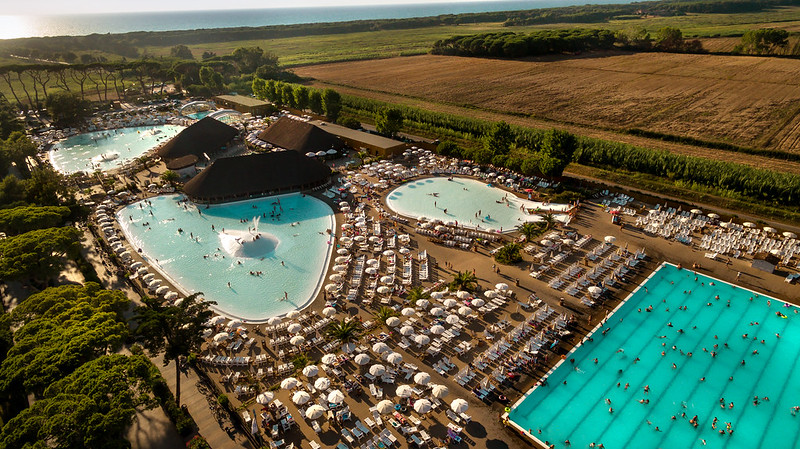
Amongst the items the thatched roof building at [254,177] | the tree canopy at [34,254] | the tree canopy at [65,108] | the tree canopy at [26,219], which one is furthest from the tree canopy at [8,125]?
the tree canopy at [34,254]

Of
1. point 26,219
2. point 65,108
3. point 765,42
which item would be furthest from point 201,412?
point 765,42

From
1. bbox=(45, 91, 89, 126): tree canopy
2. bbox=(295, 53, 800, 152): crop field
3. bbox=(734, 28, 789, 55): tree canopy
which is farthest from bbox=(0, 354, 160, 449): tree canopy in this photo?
bbox=(734, 28, 789, 55): tree canopy

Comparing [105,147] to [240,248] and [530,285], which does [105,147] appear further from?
[530,285]

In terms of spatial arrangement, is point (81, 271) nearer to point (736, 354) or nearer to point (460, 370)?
point (460, 370)

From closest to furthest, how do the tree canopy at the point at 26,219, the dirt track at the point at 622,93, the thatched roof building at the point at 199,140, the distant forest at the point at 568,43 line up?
1. the tree canopy at the point at 26,219
2. the thatched roof building at the point at 199,140
3. the dirt track at the point at 622,93
4. the distant forest at the point at 568,43

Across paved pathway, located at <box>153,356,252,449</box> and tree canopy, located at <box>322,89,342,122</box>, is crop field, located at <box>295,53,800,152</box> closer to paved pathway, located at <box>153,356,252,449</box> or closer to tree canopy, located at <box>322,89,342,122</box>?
tree canopy, located at <box>322,89,342,122</box>

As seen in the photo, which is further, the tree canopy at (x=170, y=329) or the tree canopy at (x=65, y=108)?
the tree canopy at (x=65, y=108)

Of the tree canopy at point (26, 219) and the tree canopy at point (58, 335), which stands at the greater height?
the tree canopy at point (26, 219)

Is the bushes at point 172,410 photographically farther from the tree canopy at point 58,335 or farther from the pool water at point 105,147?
the pool water at point 105,147
